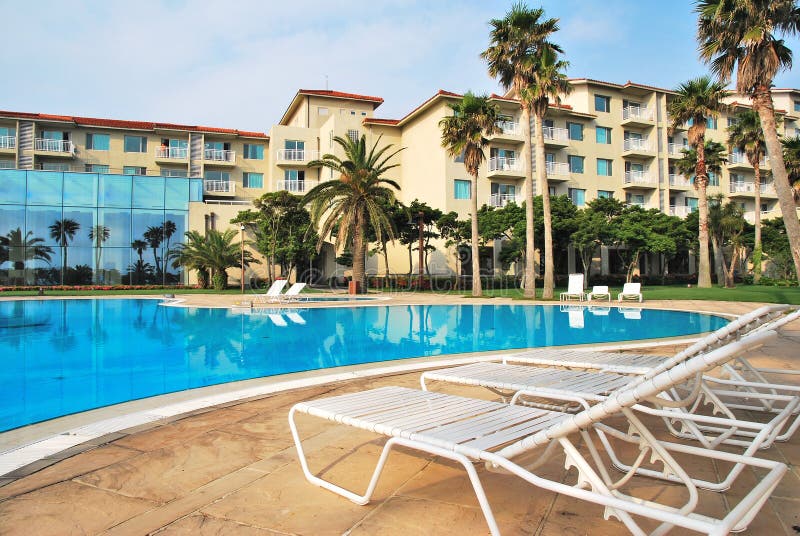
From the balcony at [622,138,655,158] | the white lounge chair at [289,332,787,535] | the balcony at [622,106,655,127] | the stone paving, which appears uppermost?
the balcony at [622,106,655,127]

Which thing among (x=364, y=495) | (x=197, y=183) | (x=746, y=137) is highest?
(x=746, y=137)

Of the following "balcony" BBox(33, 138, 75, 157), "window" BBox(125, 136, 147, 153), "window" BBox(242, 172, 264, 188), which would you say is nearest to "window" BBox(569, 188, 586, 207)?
"window" BBox(242, 172, 264, 188)

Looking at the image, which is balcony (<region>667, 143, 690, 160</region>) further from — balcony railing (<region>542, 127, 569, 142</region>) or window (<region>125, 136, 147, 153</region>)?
window (<region>125, 136, 147, 153</region>)

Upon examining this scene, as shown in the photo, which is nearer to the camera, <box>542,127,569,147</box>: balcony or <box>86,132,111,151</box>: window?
<box>542,127,569,147</box>: balcony

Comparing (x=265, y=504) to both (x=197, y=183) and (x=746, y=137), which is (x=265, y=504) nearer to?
(x=197, y=183)

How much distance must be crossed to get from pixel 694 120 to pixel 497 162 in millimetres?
11681

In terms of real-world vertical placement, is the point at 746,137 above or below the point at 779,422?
above

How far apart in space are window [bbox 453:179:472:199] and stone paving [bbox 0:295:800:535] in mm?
30393

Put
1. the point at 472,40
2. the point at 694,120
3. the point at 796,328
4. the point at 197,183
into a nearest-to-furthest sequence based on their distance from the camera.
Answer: the point at 796,328 → the point at 472,40 → the point at 694,120 → the point at 197,183

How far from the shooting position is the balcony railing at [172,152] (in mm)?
37656

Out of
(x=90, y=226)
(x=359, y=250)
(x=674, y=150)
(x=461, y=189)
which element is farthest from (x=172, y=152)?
(x=674, y=150)

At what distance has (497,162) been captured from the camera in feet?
111

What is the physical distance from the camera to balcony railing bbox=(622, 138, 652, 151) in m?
38.3

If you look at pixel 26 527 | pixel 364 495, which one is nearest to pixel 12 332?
pixel 26 527
